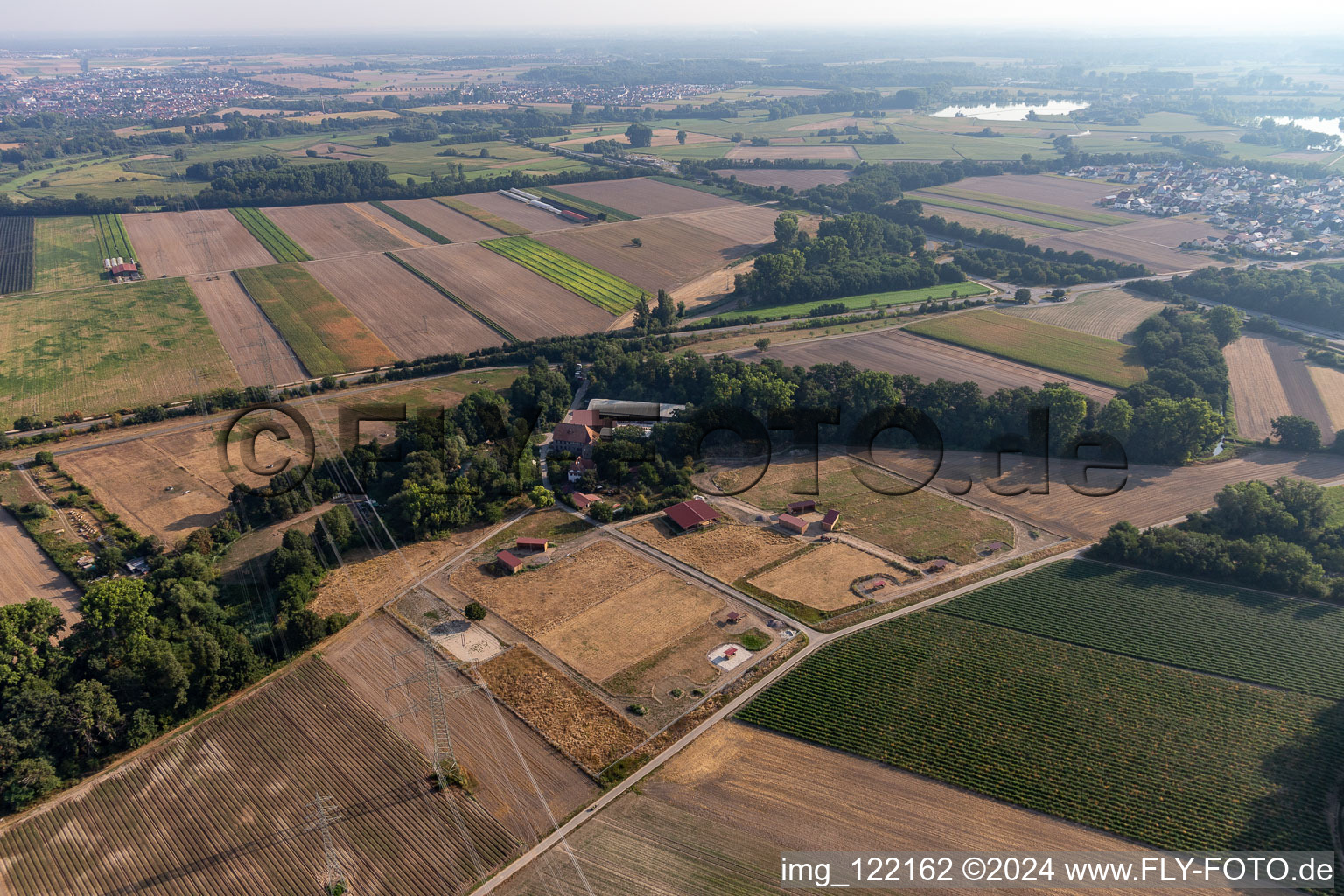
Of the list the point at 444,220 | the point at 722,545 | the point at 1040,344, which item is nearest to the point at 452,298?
the point at 444,220

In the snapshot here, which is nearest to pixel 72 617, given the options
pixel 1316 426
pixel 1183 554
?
pixel 1183 554

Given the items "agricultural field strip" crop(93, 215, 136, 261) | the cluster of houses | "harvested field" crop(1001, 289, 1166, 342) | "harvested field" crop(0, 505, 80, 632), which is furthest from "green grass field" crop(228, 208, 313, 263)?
the cluster of houses

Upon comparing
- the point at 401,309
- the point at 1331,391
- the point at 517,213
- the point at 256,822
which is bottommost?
the point at 256,822

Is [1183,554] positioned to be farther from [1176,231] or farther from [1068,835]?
[1176,231]

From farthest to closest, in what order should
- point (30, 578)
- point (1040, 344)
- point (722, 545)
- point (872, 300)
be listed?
1. point (872, 300)
2. point (1040, 344)
3. point (722, 545)
4. point (30, 578)

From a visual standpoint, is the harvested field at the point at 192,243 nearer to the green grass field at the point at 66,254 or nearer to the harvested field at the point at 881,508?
the green grass field at the point at 66,254

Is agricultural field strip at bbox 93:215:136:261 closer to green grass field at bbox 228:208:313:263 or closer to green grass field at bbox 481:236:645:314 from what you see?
green grass field at bbox 228:208:313:263

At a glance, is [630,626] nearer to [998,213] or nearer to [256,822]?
[256,822]
